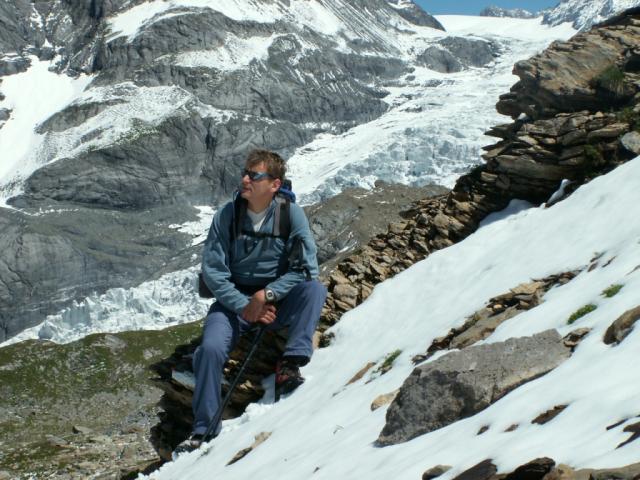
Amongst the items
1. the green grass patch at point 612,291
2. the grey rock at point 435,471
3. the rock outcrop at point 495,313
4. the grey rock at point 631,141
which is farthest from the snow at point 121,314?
the grey rock at point 435,471

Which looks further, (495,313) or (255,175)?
(255,175)

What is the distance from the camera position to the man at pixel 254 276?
10.9 meters

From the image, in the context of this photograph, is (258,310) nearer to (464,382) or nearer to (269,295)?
(269,295)

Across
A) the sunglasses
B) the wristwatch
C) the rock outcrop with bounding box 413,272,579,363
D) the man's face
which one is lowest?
the rock outcrop with bounding box 413,272,579,363

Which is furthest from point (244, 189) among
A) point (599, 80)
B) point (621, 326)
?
point (599, 80)

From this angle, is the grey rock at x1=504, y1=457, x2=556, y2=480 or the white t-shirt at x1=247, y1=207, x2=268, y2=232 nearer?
the grey rock at x1=504, y1=457, x2=556, y2=480

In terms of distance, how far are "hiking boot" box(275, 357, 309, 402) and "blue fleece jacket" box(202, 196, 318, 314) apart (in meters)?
1.22

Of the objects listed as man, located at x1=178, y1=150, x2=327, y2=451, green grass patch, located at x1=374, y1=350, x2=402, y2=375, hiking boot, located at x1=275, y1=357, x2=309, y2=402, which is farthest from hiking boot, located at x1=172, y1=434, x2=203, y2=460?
green grass patch, located at x1=374, y1=350, x2=402, y2=375

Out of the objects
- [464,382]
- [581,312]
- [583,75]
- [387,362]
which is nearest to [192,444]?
[387,362]

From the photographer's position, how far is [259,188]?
11.1 m

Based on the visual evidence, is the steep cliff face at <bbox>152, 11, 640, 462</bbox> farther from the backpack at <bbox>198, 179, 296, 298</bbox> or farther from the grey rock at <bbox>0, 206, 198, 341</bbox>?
the grey rock at <bbox>0, 206, 198, 341</bbox>

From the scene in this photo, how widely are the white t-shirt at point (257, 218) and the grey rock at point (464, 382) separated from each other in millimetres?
4385

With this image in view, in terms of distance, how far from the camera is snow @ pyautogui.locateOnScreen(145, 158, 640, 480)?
221 inches

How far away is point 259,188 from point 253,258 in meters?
1.07
